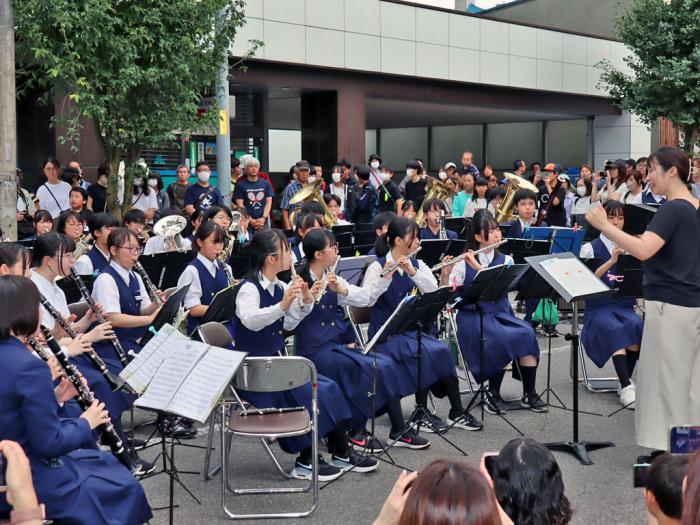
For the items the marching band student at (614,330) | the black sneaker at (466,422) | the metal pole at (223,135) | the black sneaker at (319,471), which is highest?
the metal pole at (223,135)

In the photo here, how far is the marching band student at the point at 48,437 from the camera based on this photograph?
3691 mm

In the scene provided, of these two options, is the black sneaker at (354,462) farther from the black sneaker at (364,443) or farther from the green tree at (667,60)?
the green tree at (667,60)

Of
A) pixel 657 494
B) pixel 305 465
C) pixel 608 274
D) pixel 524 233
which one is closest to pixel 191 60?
pixel 524 233

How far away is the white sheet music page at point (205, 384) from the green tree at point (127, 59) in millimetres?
6300

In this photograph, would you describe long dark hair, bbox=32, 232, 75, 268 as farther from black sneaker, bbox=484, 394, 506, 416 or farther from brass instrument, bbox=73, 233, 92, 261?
black sneaker, bbox=484, 394, 506, 416

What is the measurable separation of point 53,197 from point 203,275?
18.4 ft

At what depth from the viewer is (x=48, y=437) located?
372 cm

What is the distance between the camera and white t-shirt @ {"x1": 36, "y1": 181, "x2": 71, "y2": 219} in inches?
481

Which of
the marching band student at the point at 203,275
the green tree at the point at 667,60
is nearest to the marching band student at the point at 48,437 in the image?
the marching band student at the point at 203,275

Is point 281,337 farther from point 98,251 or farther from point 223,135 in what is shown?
point 223,135

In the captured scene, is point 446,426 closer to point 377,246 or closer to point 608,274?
point 377,246

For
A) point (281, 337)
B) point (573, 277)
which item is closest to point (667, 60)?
point (573, 277)

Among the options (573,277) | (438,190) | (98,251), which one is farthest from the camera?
(438,190)

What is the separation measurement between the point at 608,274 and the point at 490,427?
84.0 inches
